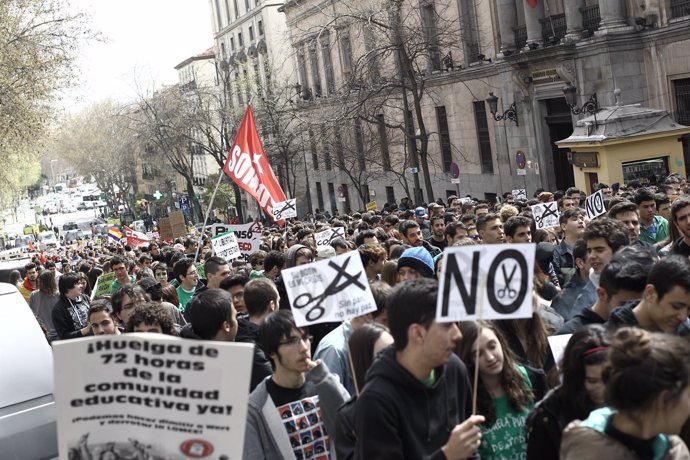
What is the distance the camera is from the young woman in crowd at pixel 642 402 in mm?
3410

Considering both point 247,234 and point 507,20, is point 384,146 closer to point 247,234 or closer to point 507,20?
point 507,20

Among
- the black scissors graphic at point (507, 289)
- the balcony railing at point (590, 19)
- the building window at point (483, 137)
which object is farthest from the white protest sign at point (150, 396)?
the building window at point (483, 137)

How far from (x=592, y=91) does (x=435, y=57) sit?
12.6 metres

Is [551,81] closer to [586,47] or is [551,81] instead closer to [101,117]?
[586,47]

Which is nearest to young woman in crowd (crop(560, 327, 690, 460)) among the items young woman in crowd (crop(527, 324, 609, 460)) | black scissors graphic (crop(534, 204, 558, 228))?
young woman in crowd (crop(527, 324, 609, 460))

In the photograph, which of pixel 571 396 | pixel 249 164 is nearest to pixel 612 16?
pixel 249 164

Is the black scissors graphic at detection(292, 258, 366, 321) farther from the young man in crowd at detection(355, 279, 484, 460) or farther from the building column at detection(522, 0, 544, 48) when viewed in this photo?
the building column at detection(522, 0, 544, 48)

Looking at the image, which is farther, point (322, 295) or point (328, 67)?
point (328, 67)

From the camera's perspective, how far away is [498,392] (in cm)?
488

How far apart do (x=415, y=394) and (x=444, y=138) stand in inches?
1537

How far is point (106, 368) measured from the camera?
3.91 meters

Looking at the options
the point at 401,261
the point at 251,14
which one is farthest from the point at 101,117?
the point at 401,261

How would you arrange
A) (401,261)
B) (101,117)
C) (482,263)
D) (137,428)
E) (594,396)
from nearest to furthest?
(137,428), (594,396), (482,263), (401,261), (101,117)

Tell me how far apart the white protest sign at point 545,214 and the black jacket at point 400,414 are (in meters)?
10.1
